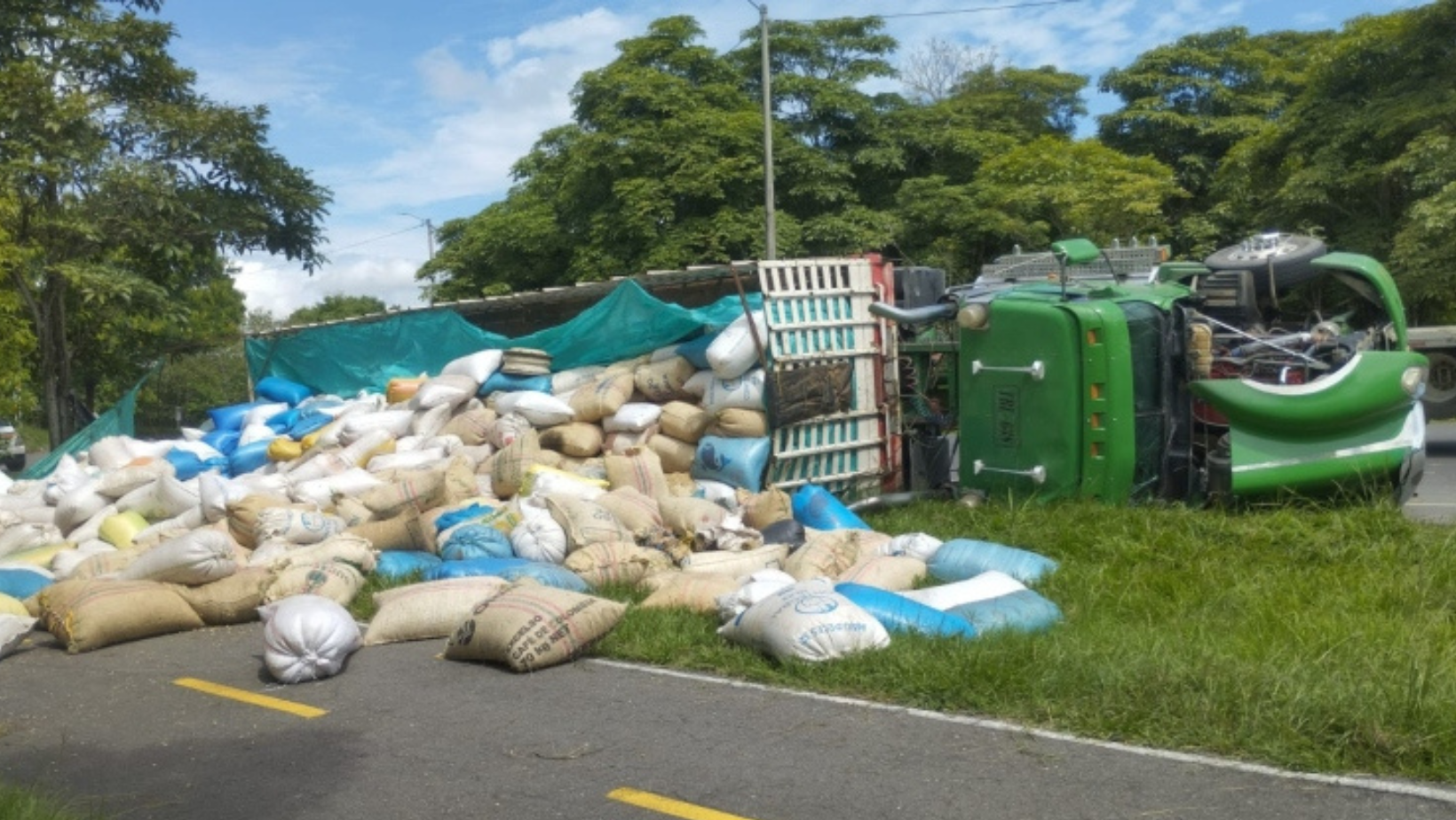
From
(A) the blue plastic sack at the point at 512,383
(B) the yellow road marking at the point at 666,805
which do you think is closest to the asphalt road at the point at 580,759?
(B) the yellow road marking at the point at 666,805

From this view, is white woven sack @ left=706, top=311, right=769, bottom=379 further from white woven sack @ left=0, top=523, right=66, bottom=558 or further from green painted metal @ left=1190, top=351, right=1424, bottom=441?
white woven sack @ left=0, top=523, right=66, bottom=558

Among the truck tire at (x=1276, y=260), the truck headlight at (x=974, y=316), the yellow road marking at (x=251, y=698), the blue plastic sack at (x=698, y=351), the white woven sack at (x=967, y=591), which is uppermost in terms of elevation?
the truck tire at (x=1276, y=260)

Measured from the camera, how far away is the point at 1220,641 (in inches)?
234

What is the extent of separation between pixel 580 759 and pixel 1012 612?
2.39 m

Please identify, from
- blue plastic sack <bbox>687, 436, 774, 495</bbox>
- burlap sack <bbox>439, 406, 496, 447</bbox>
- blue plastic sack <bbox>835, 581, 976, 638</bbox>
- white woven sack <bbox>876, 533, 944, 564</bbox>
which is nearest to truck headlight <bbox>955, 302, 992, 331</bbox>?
blue plastic sack <bbox>687, 436, 774, 495</bbox>

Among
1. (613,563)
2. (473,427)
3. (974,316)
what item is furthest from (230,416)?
(974,316)

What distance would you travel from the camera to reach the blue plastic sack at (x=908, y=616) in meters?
6.20

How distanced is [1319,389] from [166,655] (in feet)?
22.4

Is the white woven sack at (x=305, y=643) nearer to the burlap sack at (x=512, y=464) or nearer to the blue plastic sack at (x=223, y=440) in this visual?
the burlap sack at (x=512, y=464)

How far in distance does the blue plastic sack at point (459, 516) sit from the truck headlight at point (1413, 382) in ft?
19.1

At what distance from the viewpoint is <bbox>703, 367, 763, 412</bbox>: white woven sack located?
392 inches

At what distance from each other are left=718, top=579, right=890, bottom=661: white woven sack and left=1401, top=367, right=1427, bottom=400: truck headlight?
457cm

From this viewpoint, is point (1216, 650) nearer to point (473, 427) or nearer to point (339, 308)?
point (473, 427)

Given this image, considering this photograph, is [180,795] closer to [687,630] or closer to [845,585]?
[687,630]
